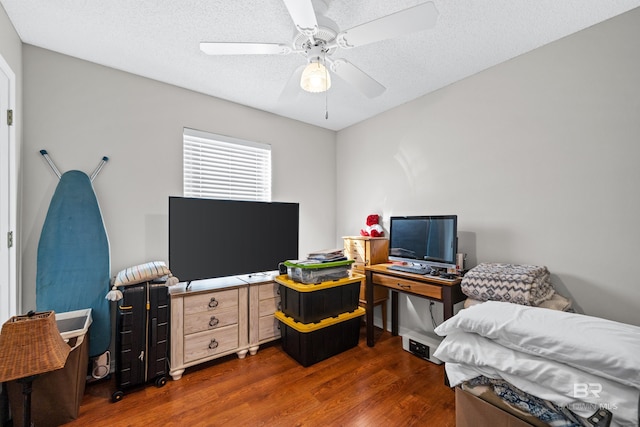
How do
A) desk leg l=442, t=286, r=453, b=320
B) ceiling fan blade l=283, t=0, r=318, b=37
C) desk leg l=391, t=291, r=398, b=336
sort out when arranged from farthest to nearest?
desk leg l=391, t=291, r=398, b=336
desk leg l=442, t=286, r=453, b=320
ceiling fan blade l=283, t=0, r=318, b=37

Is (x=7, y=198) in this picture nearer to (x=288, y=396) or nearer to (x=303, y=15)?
(x=303, y=15)

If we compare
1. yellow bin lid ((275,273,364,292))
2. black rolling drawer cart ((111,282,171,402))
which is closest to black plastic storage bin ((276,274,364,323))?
yellow bin lid ((275,273,364,292))

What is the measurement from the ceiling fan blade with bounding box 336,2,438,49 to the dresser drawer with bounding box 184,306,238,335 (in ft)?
7.46

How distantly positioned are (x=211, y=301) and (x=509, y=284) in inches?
92.0

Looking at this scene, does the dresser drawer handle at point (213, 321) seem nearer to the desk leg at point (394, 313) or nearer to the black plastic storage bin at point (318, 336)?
the black plastic storage bin at point (318, 336)

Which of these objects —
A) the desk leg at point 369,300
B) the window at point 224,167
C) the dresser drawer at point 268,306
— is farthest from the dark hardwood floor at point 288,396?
the window at point 224,167

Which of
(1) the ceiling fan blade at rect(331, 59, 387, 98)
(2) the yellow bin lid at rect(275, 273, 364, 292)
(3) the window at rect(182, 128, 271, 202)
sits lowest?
(2) the yellow bin lid at rect(275, 273, 364, 292)

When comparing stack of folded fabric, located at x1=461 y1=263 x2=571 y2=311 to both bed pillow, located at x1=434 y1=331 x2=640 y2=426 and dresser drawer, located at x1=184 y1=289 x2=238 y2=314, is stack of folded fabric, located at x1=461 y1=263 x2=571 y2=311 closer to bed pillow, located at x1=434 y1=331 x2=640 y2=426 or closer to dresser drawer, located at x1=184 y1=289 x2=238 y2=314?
bed pillow, located at x1=434 y1=331 x2=640 y2=426

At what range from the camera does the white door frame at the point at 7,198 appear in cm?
165

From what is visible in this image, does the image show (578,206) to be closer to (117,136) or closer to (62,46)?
(117,136)

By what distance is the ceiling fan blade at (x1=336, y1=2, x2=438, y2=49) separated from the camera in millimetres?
1203

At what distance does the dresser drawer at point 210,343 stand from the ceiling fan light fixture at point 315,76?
6.99ft

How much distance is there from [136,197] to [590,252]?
358 centimetres

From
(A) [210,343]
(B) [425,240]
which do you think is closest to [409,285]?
(B) [425,240]
